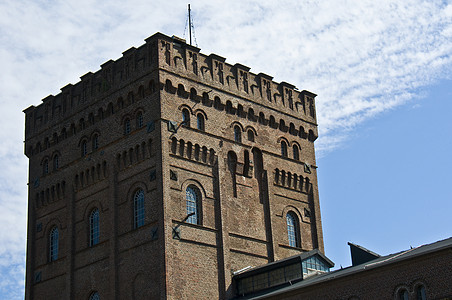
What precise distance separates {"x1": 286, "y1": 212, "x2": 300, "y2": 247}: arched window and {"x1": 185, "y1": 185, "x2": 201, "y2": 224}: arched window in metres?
6.66

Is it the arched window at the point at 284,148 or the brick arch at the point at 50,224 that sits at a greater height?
the arched window at the point at 284,148

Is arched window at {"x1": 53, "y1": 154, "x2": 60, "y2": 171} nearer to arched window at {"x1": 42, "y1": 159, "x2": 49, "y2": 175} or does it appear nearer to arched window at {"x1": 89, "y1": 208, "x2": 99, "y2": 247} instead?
arched window at {"x1": 42, "y1": 159, "x2": 49, "y2": 175}

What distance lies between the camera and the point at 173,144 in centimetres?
4297

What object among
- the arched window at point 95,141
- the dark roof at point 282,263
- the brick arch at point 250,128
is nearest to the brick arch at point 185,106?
the brick arch at point 250,128

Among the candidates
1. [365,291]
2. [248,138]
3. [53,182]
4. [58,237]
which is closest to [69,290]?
[58,237]

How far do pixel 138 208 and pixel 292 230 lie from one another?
9.68 m

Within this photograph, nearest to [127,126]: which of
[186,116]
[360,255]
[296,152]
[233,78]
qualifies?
[186,116]

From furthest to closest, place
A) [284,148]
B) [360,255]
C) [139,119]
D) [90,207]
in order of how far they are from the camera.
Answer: [284,148], [90,207], [139,119], [360,255]

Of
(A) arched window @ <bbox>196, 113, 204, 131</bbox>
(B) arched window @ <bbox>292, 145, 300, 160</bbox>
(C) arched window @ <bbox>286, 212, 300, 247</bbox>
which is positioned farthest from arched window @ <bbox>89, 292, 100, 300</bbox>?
(B) arched window @ <bbox>292, 145, 300, 160</bbox>

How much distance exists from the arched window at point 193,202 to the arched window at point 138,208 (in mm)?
2324

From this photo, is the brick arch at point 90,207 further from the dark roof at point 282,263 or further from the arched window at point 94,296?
the dark roof at point 282,263

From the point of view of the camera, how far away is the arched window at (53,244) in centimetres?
4741

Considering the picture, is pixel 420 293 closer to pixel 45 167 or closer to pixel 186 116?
pixel 186 116

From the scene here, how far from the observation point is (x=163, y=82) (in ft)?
143
